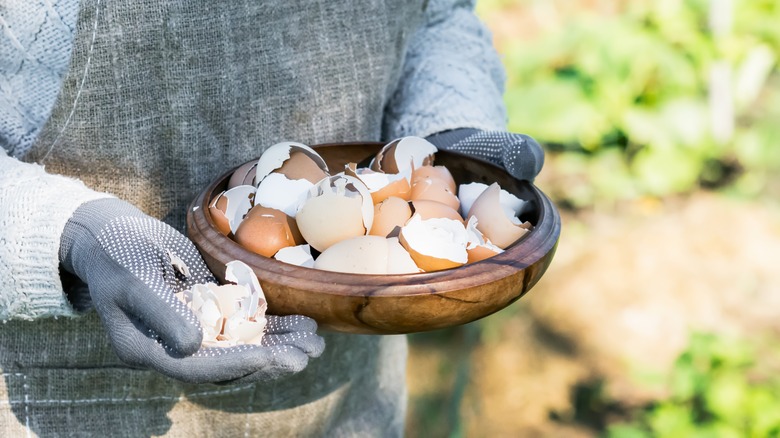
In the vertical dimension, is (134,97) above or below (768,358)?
above

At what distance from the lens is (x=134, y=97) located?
90cm

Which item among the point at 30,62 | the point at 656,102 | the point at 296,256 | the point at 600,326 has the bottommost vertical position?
the point at 600,326

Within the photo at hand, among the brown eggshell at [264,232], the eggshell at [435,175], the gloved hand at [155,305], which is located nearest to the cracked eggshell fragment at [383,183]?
the eggshell at [435,175]

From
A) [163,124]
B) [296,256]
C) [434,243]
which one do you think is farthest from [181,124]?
[434,243]

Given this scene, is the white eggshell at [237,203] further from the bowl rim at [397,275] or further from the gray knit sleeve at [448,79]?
the gray knit sleeve at [448,79]

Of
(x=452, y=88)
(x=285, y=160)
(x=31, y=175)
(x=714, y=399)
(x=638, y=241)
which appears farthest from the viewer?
(x=638, y=241)

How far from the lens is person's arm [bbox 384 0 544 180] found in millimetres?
1069

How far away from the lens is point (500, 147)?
968mm

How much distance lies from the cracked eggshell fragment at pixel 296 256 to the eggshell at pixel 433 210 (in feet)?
0.44

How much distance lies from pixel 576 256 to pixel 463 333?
0.51 m

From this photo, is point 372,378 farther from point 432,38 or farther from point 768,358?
point 768,358

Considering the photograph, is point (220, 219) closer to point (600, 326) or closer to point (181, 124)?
point (181, 124)

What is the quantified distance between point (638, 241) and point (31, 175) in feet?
7.15

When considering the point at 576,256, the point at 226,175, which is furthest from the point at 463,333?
the point at 226,175
